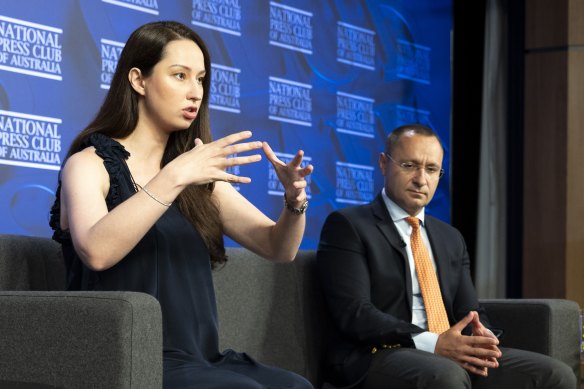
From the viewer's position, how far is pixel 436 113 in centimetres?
668

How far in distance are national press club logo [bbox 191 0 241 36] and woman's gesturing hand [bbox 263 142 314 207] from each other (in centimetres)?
236

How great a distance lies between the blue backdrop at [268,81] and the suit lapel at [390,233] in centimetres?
137

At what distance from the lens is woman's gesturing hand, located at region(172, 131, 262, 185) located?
2383mm

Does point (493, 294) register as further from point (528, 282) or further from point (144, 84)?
point (144, 84)

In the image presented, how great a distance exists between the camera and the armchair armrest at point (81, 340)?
218cm

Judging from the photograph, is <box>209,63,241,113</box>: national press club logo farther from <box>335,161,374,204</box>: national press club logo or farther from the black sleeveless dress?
the black sleeveless dress

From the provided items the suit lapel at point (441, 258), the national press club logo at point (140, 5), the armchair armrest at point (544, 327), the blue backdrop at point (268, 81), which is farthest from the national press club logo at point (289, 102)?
the armchair armrest at point (544, 327)

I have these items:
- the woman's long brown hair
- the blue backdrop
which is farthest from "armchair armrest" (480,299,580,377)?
the blue backdrop

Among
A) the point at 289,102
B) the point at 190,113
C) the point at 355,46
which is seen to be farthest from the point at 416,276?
the point at 355,46

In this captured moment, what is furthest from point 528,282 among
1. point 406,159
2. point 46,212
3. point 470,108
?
point 46,212

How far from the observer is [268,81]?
525 cm

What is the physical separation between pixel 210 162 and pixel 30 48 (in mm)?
1855

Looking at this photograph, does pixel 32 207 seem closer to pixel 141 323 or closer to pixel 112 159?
pixel 112 159

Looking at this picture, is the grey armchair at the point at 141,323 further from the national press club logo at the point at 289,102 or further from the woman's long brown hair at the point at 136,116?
the national press club logo at the point at 289,102
